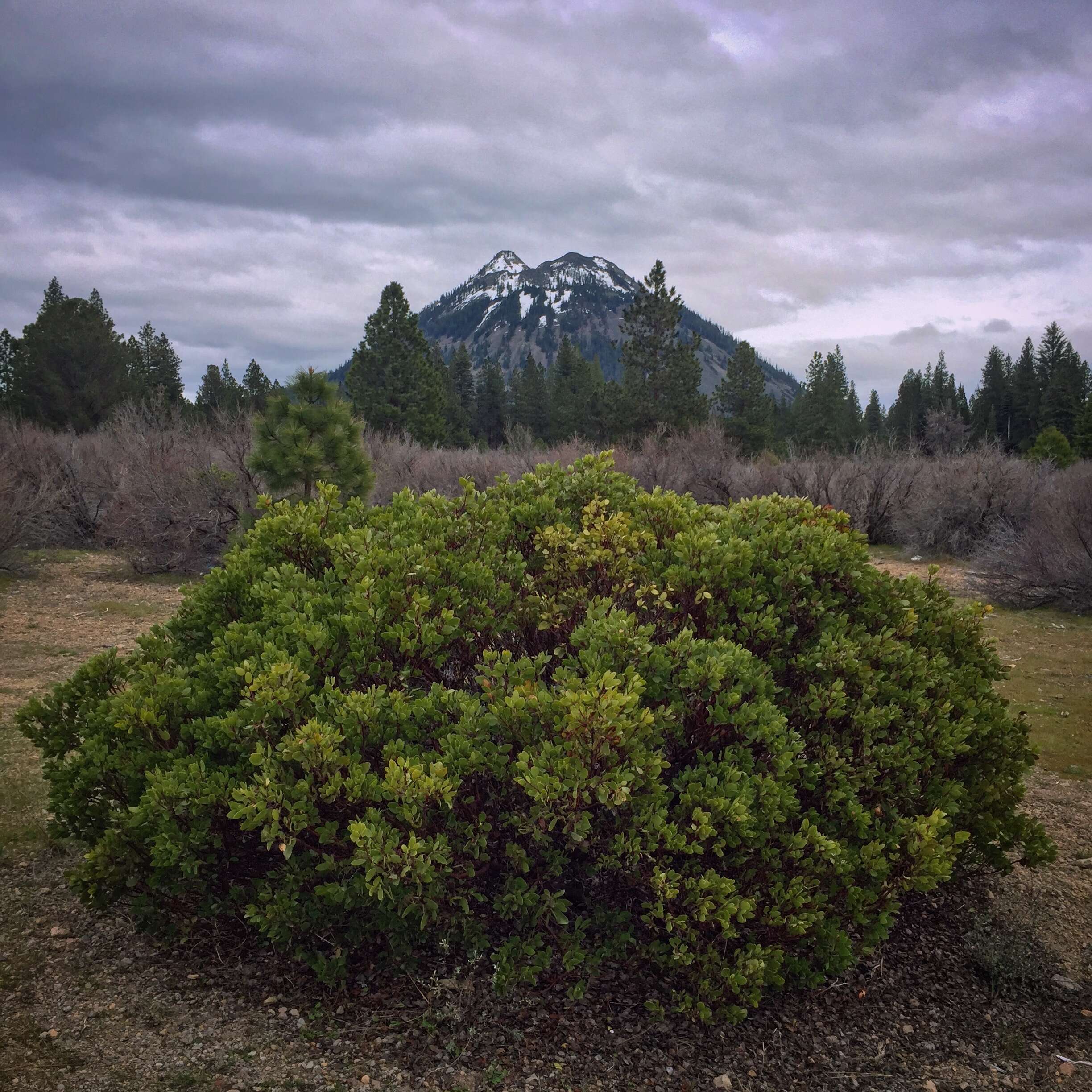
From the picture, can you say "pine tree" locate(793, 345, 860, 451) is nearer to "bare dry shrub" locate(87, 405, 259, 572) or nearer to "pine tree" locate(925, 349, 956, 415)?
"pine tree" locate(925, 349, 956, 415)

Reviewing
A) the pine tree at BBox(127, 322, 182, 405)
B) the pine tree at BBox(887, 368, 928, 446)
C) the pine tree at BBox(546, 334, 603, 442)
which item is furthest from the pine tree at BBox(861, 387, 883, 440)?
the pine tree at BBox(127, 322, 182, 405)

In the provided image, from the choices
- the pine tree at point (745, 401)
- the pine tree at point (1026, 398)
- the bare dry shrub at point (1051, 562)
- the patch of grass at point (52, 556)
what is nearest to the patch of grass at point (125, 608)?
the patch of grass at point (52, 556)

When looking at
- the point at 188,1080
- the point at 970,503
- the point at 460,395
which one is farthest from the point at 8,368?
the point at 188,1080

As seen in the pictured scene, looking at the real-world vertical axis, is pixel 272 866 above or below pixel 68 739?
below

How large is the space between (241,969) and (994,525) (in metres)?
15.5

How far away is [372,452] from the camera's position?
70.3 feet

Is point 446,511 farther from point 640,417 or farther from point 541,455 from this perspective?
point 640,417

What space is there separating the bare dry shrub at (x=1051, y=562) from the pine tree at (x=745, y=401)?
29857 mm

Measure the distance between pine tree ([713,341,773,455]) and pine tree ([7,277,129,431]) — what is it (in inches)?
1130

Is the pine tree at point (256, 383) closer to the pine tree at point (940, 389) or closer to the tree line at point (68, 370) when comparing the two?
the tree line at point (68, 370)

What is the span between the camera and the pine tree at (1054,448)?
28.1 meters

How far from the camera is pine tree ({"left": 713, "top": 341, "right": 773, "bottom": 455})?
41688 mm

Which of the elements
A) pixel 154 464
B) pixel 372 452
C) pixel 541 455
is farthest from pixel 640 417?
pixel 154 464

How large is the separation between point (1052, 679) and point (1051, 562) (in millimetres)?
3897
